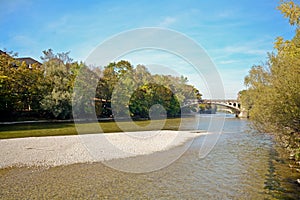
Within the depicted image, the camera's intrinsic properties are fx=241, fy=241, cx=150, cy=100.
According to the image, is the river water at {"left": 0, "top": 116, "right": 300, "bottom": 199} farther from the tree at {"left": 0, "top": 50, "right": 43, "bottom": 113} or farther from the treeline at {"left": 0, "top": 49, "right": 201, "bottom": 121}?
the tree at {"left": 0, "top": 50, "right": 43, "bottom": 113}

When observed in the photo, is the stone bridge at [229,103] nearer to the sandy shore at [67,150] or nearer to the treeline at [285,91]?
the sandy shore at [67,150]

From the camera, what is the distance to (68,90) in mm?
36750

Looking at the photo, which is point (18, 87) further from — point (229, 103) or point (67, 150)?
point (229, 103)

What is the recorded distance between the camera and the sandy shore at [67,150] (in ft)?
45.9

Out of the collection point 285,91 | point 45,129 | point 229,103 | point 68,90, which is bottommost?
point 45,129

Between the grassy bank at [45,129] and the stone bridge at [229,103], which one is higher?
the stone bridge at [229,103]

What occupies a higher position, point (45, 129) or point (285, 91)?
point (285, 91)

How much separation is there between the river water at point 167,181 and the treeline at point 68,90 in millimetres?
23071

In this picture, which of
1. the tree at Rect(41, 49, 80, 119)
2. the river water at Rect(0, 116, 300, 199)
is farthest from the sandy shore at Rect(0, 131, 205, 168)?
the tree at Rect(41, 49, 80, 119)

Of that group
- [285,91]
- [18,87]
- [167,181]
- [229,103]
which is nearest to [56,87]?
[18,87]

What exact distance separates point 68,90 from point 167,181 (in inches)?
1173

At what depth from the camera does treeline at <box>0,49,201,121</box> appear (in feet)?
112

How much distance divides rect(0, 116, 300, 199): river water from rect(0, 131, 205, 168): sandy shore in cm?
151

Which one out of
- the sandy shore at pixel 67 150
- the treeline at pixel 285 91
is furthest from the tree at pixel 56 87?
the treeline at pixel 285 91
